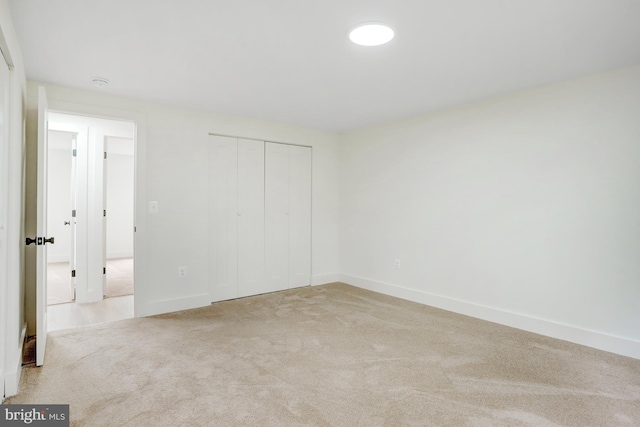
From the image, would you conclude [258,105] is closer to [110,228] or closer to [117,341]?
[117,341]

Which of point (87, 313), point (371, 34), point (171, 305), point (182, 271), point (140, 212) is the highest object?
point (371, 34)

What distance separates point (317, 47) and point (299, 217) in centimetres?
277

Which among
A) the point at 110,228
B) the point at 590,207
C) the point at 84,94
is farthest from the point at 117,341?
the point at 110,228

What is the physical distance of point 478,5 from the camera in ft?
6.07

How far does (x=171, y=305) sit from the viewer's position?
3680 millimetres

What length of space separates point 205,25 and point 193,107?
1825 millimetres

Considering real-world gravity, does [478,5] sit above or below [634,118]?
above

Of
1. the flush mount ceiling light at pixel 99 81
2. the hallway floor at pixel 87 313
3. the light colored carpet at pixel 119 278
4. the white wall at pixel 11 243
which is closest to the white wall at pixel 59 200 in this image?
the light colored carpet at pixel 119 278

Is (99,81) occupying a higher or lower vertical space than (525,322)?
higher

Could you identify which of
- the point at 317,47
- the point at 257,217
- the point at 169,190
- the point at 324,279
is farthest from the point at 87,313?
the point at 317,47

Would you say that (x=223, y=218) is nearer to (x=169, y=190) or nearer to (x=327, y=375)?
(x=169, y=190)

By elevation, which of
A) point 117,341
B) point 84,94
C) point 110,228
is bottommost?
point 117,341

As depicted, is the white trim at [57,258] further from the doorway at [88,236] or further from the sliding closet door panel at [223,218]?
the sliding closet door panel at [223,218]

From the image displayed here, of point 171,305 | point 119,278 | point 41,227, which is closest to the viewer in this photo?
point 41,227
